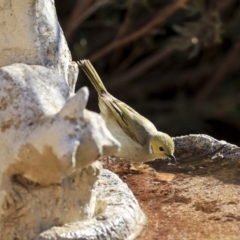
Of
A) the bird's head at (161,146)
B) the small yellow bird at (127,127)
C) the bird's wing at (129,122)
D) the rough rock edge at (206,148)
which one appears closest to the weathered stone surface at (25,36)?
the rough rock edge at (206,148)

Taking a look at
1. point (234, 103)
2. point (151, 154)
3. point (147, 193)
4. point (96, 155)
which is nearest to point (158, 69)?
point (234, 103)

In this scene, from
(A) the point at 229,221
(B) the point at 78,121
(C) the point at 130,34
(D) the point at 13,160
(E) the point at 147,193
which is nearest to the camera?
(B) the point at 78,121

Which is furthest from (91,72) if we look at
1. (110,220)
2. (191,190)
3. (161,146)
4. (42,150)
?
(42,150)

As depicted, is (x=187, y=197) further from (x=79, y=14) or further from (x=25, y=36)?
(x=79, y=14)

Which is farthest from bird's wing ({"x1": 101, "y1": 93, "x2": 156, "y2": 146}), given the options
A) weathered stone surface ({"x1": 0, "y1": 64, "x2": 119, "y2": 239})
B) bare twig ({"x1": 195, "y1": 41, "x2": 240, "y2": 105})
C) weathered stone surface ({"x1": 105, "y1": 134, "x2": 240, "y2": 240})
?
weathered stone surface ({"x1": 0, "y1": 64, "x2": 119, "y2": 239})

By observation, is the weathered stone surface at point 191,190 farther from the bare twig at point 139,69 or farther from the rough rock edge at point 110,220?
the bare twig at point 139,69

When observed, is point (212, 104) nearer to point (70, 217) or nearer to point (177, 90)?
point (177, 90)
